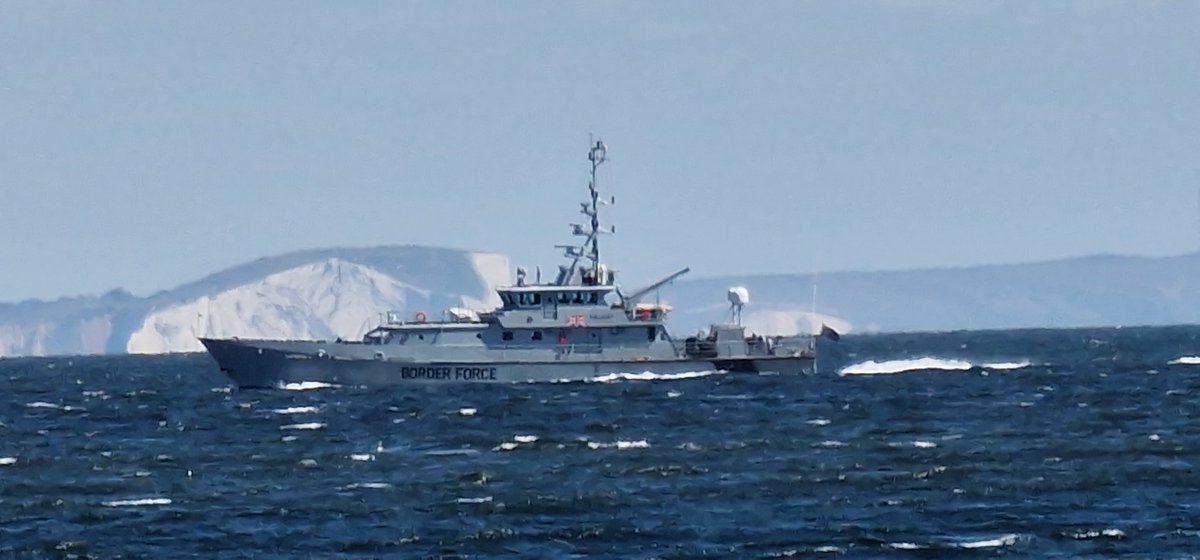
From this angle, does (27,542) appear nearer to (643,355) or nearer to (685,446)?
(685,446)

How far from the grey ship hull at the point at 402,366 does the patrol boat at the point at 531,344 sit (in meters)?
0.04

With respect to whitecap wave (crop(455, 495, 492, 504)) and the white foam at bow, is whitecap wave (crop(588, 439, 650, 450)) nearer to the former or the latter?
whitecap wave (crop(455, 495, 492, 504))

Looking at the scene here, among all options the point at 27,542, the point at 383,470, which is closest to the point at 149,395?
the point at 383,470

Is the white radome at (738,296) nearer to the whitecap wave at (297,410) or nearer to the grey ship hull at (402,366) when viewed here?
the grey ship hull at (402,366)

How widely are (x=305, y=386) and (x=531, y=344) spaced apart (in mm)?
10612

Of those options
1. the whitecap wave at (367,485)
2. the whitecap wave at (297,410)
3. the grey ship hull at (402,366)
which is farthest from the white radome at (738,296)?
the whitecap wave at (367,485)

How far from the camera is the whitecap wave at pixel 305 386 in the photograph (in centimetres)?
9269

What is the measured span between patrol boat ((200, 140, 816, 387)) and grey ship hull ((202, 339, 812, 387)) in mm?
42

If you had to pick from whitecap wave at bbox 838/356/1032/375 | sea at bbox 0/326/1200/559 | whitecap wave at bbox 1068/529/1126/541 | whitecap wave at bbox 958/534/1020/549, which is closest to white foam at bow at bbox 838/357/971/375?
whitecap wave at bbox 838/356/1032/375

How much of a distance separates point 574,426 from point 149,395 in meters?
42.8

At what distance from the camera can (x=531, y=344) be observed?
295ft

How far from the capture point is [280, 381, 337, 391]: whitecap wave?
92.7m

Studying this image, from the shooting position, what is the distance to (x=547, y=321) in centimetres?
8919

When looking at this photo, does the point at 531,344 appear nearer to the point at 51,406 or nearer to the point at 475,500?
the point at 51,406
